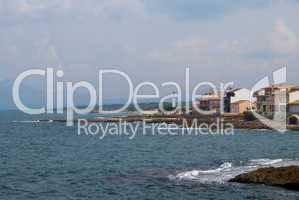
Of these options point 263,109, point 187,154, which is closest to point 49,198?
point 187,154

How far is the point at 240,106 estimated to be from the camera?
119312 mm

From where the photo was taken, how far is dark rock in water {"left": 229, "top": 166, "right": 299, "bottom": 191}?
27.2 metres

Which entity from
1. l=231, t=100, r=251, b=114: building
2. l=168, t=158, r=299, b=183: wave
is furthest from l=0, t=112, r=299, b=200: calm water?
l=231, t=100, r=251, b=114: building

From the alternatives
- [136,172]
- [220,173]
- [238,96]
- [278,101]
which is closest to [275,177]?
[220,173]

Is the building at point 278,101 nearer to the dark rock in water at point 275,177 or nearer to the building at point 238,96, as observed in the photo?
the building at point 238,96

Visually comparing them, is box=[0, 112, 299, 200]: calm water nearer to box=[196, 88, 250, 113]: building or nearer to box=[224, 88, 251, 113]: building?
box=[196, 88, 250, 113]: building

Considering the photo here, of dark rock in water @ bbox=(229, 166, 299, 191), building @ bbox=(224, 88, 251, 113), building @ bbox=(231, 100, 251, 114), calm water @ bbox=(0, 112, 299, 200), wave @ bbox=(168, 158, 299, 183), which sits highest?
building @ bbox=(224, 88, 251, 113)

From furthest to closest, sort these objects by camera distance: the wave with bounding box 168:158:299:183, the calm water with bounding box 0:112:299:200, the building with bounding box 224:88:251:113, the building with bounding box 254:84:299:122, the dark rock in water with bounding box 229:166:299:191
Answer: the building with bounding box 224:88:251:113
the building with bounding box 254:84:299:122
the wave with bounding box 168:158:299:183
the dark rock in water with bounding box 229:166:299:191
the calm water with bounding box 0:112:299:200

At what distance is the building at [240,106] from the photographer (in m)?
119

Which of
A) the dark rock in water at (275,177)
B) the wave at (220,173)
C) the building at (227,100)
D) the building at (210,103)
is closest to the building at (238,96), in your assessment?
the building at (227,100)

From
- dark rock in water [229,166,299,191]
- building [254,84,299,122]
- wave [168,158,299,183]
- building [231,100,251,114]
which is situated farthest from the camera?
building [231,100,251,114]

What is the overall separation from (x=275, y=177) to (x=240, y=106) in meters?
91.9

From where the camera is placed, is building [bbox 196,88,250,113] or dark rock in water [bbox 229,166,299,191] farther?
building [bbox 196,88,250,113]

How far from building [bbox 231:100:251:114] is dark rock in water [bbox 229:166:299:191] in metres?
89.9
